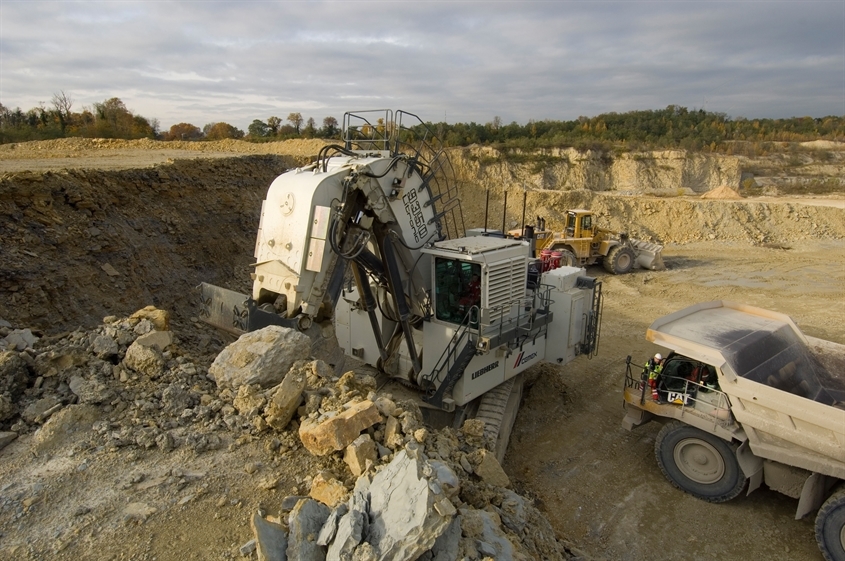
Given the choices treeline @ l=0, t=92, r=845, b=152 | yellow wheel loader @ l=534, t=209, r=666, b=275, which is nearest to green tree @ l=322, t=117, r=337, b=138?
treeline @ l=0, t=92, r=845, b=152

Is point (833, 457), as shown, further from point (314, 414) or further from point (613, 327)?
point (613, 327)

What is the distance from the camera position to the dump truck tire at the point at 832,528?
550cm

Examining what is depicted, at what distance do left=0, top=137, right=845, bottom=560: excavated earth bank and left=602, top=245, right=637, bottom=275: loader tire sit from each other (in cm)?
40

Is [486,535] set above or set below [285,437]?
below

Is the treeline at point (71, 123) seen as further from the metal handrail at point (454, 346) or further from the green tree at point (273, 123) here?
the metal handrail at point (454, 346)

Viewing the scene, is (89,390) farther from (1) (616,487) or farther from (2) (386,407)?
(1) (616,487)

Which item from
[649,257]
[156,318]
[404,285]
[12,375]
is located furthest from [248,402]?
[649,257]

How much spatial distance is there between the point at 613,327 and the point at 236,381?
1030 cm

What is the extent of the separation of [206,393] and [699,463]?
223 inches

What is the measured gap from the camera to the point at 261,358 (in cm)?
Result: 504

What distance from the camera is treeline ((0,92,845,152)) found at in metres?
27.1

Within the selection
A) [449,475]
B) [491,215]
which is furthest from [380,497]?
[491,215]

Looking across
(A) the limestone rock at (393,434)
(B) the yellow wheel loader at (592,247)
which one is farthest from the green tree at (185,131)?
(A) the limestone rock at (393,434)

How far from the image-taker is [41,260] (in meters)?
9.02
